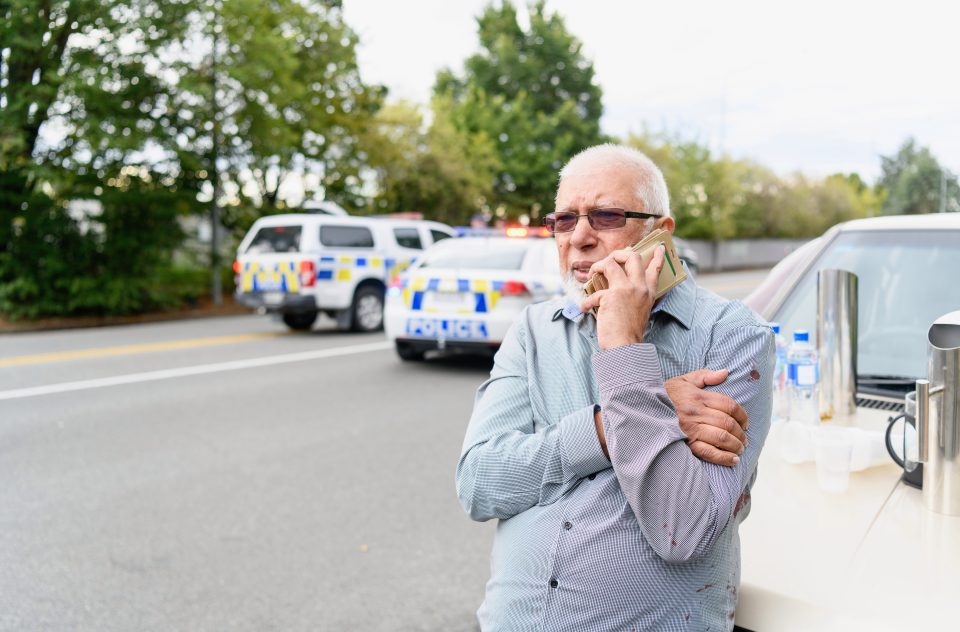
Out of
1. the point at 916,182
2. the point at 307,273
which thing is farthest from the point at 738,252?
the point at 916,182

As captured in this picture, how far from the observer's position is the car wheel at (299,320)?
51.2 feet

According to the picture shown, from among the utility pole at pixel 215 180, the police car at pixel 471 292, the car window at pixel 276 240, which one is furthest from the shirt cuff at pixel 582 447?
the utility pole at pixel 215 180

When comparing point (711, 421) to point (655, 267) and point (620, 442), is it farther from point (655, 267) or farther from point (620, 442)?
point (655, 267)

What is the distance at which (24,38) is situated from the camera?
52.2ft

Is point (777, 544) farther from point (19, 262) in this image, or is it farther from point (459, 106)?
point (459, 106)

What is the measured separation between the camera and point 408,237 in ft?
53.1

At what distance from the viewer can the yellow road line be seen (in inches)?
454

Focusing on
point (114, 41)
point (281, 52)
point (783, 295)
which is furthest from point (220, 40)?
point (783, 295)

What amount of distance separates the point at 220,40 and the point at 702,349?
18.7m

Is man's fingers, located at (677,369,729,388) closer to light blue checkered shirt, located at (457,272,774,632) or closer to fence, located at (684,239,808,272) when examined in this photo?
light blue checkered shirt, located at (457,272,774,632)

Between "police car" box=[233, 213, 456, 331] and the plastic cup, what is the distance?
495 inches

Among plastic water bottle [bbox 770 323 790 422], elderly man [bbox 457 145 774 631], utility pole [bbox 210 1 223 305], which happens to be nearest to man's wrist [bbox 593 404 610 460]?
elderly man [bbox 457 145 774 631]

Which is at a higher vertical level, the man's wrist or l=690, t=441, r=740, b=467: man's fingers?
the man's wrist

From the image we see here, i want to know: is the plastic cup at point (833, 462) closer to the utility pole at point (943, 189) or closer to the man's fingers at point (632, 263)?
the man's fingers at point (632, 263)
